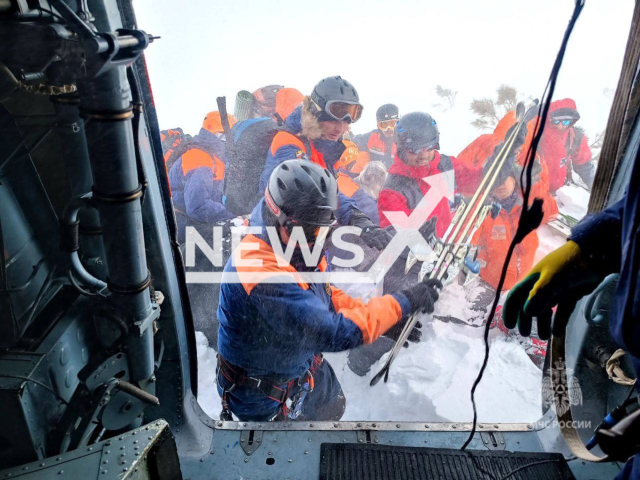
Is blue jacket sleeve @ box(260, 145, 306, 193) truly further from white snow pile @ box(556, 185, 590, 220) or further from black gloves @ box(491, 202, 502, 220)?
white snow pile @ box(556, 185, 590, 220)

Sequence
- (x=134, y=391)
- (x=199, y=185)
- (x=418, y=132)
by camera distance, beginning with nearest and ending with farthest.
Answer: (x=134, y=391)
(x=199, y=185)
(x=418, y=132)

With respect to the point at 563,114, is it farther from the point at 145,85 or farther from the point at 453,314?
the point at 145,85

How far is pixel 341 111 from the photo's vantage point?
→ 131 inches

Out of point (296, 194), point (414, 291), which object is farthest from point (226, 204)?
point (414, 291)

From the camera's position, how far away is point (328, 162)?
3.59 meters

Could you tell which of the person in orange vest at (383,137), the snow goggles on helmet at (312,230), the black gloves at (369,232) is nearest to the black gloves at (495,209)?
the black gloves at (369,232)

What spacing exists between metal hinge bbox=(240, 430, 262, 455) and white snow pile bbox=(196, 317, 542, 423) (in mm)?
1184

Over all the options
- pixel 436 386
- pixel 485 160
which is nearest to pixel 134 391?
pixel 436 386

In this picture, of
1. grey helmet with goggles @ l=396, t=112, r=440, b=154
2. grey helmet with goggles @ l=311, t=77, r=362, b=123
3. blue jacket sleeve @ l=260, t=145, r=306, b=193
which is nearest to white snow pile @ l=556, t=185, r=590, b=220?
grey helmet with goggles @ l=396, t=112, r=440, b=154

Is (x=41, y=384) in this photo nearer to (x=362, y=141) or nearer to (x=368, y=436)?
(x=368, y=436)

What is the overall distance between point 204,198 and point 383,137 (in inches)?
94.9

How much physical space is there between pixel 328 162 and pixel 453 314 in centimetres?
216

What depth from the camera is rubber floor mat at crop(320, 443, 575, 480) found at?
191cm

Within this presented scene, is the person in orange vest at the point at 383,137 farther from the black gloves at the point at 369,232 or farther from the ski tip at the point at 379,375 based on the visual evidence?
the ski tip at the point at 379,375
